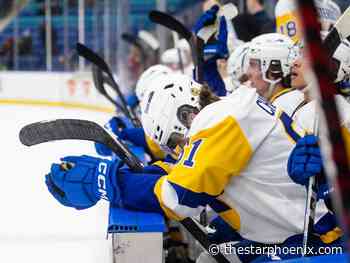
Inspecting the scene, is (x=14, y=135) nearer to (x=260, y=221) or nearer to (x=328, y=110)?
(x=260, y=221)

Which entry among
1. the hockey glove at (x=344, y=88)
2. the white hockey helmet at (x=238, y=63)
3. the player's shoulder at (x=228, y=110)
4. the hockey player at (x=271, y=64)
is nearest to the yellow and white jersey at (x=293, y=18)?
the white hockey helmet at (x=238, y=63)

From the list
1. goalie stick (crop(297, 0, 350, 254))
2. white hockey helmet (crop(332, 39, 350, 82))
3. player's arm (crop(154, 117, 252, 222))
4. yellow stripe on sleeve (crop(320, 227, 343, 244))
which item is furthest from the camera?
white hockey helmet (crop(332, 39, 350, 82))

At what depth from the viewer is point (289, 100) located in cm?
236

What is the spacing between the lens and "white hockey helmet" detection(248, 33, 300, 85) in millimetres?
2541

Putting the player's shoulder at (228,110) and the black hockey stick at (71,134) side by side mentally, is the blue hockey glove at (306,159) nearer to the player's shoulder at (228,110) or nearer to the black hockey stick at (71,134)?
the player's shoulder at (228,110)

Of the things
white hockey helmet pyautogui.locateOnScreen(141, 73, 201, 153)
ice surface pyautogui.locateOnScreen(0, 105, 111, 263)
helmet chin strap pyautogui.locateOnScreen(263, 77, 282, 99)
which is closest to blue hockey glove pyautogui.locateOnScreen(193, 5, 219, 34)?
helmet chin strap pyautogui.locateOnScreen(263, 77, 282, 99)

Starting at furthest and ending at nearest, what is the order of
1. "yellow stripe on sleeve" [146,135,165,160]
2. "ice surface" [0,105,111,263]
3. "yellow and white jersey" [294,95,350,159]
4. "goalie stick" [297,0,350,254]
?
1. "yellow stripe on sleeve" [146,135,165,160]
2. "ice surface" [0,105,111,263]
3. "yellow and white jersey" [294,95,350,159]
4. "goalie stick" [297,0,350,254]

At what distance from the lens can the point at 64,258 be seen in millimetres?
2660

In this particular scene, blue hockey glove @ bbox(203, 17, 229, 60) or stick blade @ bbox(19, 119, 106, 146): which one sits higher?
blue hockey glove @ bbox(203, 17, 229, 60)

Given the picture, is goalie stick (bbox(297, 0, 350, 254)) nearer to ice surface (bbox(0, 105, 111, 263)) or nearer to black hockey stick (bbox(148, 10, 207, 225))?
ice surface (bbox(0, 105, 111, 263))

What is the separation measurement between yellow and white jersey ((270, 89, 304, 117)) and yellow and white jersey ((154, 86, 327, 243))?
2.12 feet

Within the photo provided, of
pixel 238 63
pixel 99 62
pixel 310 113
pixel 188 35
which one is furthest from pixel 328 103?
pixel 99 62

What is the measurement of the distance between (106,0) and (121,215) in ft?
25.4

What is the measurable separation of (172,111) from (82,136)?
0.26 meters
